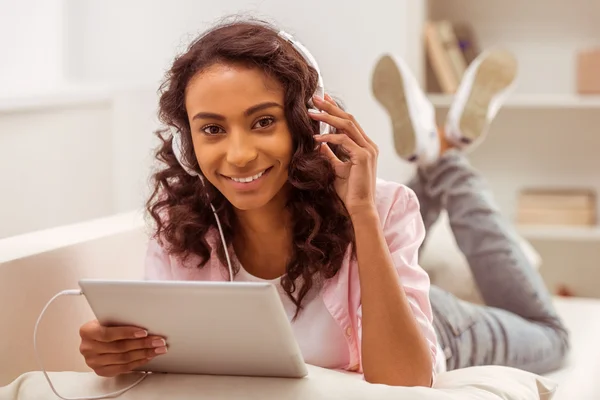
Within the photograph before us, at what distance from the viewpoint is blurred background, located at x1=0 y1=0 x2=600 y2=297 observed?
3.11 m

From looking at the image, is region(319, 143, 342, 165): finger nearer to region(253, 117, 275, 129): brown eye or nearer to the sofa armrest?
region(253, 117, 275, 129): brown eye

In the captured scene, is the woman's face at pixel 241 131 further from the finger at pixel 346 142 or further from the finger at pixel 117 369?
the finger at pixel 117 369

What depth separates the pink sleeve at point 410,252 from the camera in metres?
1.33

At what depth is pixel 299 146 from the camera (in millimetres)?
1317

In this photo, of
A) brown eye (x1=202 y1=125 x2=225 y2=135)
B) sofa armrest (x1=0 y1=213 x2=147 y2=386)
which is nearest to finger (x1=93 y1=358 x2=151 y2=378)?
sofa armrest (x1=0 y1=213 x2=147 y2=386)

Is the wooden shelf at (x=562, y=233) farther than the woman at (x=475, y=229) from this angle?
Yes

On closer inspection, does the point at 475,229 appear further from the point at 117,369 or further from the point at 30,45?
the point at 30,45

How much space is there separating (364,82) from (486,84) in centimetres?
94

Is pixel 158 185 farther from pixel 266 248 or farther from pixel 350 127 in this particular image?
pixel 350 127

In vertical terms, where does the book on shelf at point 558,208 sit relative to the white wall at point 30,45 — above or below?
below

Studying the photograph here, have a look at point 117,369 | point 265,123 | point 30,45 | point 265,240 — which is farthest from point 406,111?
point 30,45

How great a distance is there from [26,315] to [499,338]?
96cm

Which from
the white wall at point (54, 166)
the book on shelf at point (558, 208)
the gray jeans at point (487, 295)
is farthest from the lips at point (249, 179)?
the book on shelf at point (558, 208)

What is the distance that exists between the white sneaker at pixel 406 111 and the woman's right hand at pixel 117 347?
115 centimetres
